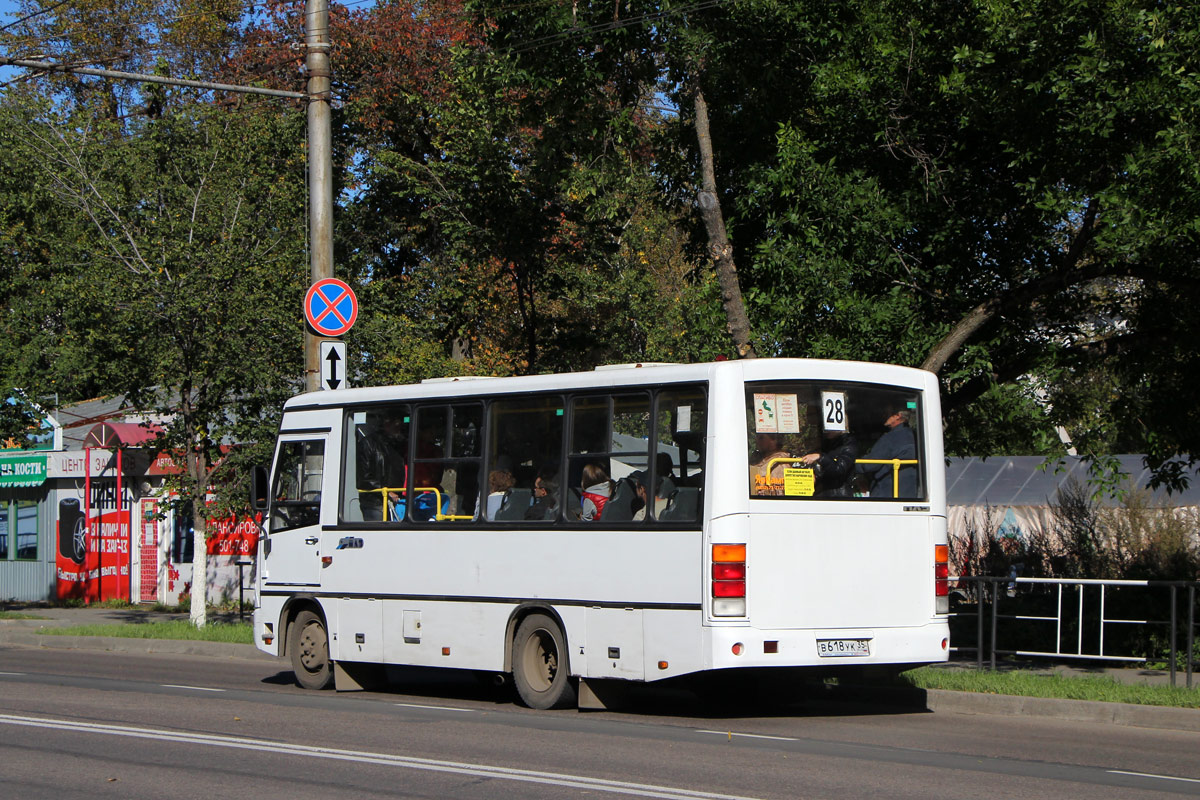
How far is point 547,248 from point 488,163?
170cm

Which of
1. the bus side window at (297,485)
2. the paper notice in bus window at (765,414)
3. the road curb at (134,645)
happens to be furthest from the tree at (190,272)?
the paper notice in bus window at (765,414)

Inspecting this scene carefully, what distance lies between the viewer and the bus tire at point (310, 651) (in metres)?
14.5

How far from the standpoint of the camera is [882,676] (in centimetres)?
1372

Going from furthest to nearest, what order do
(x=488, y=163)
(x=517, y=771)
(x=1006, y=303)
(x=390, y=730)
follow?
(x=488, y=163)
(x=1006, y=303)
(x=390, y=730)
(x=517, y=771)

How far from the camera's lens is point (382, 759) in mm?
9312

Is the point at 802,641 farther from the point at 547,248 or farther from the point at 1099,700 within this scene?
A: the point at 547,248

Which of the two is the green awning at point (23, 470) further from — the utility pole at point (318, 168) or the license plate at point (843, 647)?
the license plate at point (843, 647)

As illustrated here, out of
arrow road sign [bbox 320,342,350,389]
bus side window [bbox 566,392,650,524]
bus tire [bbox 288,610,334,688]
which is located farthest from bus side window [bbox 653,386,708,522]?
arrow road sign [bbox 320,342,350,389]

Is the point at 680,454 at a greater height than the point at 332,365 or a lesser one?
lesser

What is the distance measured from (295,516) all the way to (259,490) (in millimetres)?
561

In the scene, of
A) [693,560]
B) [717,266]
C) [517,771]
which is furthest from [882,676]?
[517,771]

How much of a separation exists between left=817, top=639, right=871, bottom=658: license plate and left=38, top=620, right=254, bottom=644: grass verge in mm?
10207

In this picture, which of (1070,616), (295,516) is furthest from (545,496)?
(1070,616)

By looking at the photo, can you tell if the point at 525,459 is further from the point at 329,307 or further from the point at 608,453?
the point at 329,307
